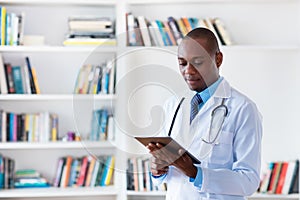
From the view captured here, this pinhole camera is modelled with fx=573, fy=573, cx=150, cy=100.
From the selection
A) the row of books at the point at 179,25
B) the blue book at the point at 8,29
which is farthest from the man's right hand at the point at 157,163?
the blue book at the point at 8,29

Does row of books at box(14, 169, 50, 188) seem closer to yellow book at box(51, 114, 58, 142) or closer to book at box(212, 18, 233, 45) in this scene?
yellow book at box(51, 114, 58, 142)

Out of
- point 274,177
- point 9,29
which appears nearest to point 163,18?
point 9,29

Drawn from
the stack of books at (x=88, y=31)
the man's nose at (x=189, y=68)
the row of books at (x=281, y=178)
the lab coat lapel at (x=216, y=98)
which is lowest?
the row of books at (x=281, y=178)

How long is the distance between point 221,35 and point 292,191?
3.24 ft

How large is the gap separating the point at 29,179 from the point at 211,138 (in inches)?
75.2

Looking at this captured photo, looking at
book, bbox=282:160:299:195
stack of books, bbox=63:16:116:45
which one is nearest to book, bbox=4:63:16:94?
stack of books, bbox=63:16:116:45

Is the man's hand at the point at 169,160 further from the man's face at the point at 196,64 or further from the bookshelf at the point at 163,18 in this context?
the bookshelf at the point at 163,18

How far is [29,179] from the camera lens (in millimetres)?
3393

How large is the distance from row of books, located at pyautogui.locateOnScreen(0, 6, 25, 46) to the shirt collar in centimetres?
182

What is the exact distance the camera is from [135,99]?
6.17ft

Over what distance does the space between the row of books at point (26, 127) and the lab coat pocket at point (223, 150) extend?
5.81ft

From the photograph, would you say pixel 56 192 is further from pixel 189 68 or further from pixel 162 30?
pixel 189 68

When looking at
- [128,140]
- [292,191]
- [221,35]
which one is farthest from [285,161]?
[128,140]

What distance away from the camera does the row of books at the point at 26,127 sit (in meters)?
3.37
